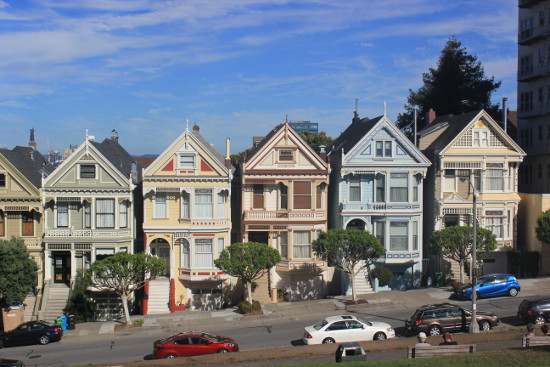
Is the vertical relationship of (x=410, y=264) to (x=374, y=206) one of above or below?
below

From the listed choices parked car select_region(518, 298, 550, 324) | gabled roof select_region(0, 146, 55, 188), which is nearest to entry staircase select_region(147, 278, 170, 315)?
gabled roof select_region(0, 146, 55, 188)

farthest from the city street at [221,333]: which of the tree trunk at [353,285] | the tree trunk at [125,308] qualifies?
the tree trunk at [125,308]

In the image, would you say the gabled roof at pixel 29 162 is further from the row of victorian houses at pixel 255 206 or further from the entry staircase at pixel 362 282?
the entry staircase at pixel 362 282

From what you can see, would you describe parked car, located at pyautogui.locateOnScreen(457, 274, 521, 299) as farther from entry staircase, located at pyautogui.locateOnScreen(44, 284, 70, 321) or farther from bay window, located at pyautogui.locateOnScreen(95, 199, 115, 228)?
entry staircase, located at pyautogui.locateOnScreen(44, 284, 70, 321)

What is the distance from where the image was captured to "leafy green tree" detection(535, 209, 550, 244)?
135 ft

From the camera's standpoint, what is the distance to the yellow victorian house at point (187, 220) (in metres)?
42.2

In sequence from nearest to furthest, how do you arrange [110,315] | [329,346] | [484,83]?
[329,346]
[110,315]
[484,83]

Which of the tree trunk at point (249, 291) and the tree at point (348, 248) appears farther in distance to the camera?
the tree trunk at point (249, 291)

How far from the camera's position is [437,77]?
6762 centimetres

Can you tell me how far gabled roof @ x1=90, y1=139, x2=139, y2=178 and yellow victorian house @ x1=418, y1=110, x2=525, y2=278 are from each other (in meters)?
22.4

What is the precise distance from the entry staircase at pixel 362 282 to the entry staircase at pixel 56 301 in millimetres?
20097

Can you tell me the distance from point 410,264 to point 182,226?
16.3 metres

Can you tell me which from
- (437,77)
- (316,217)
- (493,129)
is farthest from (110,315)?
(437,77)

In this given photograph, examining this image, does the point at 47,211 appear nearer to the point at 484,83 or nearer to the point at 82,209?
the point at 82,209
